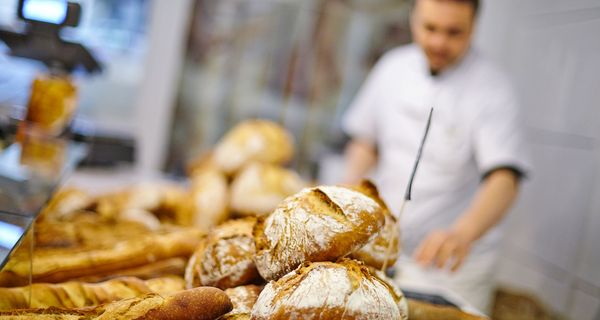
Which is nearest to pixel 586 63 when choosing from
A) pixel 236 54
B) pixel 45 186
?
pixel 236 54

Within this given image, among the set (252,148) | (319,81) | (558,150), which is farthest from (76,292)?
(319,81)

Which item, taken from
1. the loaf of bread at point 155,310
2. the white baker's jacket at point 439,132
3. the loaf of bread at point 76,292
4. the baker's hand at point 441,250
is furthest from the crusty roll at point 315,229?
the white baker's jacket at point 439,132

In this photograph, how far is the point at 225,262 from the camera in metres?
1.13

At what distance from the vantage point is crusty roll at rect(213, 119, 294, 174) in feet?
8.38

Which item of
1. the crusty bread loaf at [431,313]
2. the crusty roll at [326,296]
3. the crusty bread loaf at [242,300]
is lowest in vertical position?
the crusty bread loaf at [431,313]

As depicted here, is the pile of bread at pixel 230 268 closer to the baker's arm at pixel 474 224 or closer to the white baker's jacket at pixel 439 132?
the baker's arm at pixel 474 224

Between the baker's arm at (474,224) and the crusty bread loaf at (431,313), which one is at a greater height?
the crusty bread loaf at (431,313)

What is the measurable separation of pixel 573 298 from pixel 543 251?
474 mm

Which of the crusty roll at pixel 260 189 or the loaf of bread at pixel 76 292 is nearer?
the loaf of bread at pixel 76 292

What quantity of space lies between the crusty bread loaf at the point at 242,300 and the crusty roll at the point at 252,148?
1.48m

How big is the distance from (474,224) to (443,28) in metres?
0.78

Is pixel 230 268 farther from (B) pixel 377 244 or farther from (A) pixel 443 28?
(A) pixel 443 28

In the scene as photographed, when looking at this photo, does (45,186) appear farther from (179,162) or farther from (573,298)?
(179,162)

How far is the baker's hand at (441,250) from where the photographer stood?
1.84 metres
